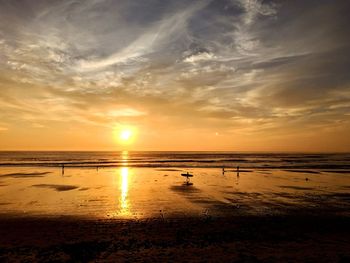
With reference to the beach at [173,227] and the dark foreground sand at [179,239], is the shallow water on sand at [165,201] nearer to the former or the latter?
the beach at [173,227]

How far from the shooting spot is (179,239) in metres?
16.1

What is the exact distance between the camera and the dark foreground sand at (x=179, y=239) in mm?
13523

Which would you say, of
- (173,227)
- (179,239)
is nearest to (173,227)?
(173,227)

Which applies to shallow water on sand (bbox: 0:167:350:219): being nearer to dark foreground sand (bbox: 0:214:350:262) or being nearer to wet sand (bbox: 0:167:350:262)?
wet sand (bbox: 0:167:350:262)

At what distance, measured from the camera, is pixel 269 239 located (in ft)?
53.4

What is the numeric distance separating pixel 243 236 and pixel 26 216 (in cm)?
1528

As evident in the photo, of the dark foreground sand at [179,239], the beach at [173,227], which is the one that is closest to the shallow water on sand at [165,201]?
the beach at [173,227]

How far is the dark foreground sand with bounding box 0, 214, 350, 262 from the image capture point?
44.4 feet

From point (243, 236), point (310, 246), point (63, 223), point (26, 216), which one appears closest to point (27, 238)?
point (63, 223)

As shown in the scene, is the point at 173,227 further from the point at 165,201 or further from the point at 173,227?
the point at 165,201

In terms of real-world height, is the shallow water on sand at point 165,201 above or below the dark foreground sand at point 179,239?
above

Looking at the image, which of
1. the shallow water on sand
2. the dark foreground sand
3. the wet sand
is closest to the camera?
the dark foreground sand

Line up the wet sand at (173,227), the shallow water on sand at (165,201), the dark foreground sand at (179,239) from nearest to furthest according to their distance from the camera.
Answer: the dark foreground sand at (179,239), the wet sand at (173,227), the shallow water on sand at (165,201)

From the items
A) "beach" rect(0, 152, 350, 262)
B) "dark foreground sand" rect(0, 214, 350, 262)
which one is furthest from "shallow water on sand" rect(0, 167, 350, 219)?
"dark foreground sand" rect(0, 214, 350, 262)
